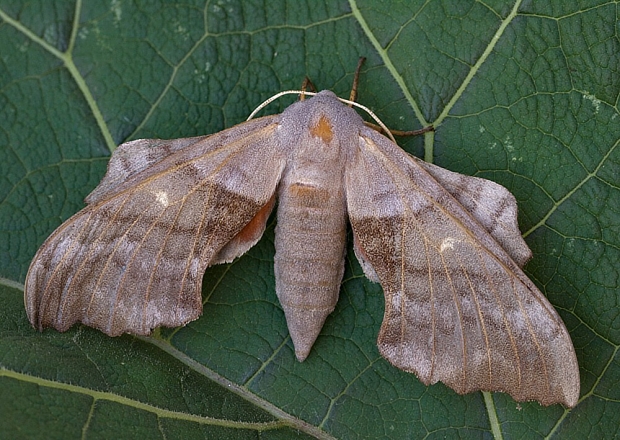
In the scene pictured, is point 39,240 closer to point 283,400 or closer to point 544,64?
point 283,400

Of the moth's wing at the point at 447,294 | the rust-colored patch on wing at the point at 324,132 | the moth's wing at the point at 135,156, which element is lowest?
the moth's wing at the point at 447,294

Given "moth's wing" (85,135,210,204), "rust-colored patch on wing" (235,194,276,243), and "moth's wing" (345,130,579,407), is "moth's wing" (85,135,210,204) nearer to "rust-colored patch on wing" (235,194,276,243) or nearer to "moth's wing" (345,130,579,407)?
"rust-colored patch on wing" (235,194,276,243)

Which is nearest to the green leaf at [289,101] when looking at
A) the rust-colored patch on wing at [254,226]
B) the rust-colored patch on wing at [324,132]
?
the rust-colored patch on wing at [254,226]

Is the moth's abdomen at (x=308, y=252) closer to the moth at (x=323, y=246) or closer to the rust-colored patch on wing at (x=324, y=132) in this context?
the moth at (x=323, y=246)

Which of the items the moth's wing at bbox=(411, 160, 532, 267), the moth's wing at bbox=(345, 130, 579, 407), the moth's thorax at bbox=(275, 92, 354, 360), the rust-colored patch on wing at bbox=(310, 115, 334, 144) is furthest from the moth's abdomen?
the moth's wing at bbox=(411, 160, 532, 267)

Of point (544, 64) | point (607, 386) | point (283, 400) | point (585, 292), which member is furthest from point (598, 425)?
point (544, 64)
